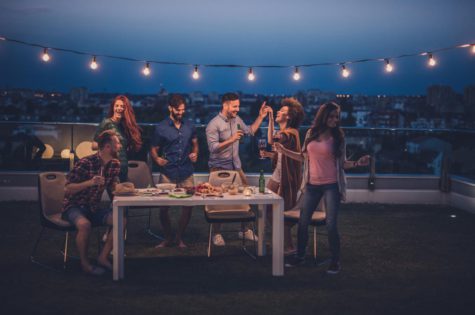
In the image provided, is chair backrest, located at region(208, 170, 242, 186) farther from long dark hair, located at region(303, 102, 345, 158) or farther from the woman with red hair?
long dark hair, located at region(303, 102, 345, 158)

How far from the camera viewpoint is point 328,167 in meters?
5.40

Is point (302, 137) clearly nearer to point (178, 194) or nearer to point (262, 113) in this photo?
point (262, 113)

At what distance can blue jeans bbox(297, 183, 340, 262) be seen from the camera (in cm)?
538

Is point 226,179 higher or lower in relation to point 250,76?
lower

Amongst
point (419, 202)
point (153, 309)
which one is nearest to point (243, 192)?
point (153, 309)

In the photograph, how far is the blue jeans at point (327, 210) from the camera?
17.6ft

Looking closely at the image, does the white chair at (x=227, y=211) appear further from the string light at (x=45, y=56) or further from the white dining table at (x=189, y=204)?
the string light at (x=45, y=56)

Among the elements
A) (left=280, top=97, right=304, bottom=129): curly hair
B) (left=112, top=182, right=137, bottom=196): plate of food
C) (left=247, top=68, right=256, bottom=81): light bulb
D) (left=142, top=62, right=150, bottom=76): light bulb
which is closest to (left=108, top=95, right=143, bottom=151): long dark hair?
(left=112, top=182, right=137, bottom=196): plate of food

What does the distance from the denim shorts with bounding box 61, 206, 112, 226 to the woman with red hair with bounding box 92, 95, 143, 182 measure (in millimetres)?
957

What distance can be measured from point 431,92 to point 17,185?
898 centimetres

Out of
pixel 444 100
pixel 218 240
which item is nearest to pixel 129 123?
pixel 218 240

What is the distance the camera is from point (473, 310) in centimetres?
451

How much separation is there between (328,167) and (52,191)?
2.78 m

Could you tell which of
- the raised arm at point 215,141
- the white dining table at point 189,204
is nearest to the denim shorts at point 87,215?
the white dining table at point 189,204
